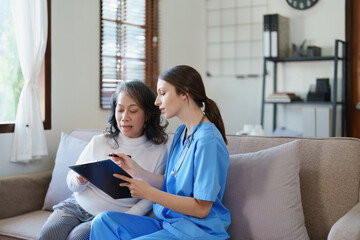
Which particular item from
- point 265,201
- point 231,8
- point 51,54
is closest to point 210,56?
point 231,8

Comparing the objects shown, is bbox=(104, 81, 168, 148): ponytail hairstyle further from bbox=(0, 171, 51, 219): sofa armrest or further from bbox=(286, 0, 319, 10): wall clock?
bbox=(286, 0, 319, 10): wall clock

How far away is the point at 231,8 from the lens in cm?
458

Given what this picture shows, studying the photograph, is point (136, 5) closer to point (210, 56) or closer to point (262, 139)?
point (210, 56)

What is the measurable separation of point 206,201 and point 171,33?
2.95m

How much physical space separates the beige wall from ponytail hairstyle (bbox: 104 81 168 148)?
95cm

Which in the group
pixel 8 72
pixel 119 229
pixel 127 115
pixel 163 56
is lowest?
pixel 119 229

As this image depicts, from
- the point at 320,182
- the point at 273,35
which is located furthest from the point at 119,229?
the point at 273,35

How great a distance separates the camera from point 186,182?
1.61m

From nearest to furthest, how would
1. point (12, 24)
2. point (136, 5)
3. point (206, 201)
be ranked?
point (206, 201), point (12, 24), point (136, 5)

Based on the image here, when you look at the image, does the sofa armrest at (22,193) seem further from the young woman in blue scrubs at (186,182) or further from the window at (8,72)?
the young woman in blue scrubs at (186,182)

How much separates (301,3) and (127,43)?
5.84ft

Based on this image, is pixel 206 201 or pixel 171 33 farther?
pixel 171 33

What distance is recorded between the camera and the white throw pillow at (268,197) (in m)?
1.75

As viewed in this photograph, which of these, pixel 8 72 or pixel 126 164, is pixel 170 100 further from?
pixel 8 72
